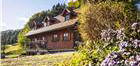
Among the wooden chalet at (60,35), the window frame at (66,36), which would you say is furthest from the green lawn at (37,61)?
the window frame at (66,36)

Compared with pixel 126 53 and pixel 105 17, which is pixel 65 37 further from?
pixel 126 53

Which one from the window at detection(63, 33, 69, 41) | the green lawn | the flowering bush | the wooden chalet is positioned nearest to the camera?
the flowering bush

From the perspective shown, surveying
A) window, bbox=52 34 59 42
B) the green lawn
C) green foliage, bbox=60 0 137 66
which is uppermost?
green foliage, bbox=60 0 137 66

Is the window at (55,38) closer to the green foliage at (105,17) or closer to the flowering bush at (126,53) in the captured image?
the green foliage at (105,17)

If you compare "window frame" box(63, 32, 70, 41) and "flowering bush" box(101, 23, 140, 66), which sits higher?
"window frame" box(63, 32, 70, 41)

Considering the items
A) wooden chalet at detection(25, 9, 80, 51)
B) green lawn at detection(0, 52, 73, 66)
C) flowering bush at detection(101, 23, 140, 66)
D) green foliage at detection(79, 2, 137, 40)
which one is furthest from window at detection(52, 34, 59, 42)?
flowering bush at detection(101, 23, 140, 66)

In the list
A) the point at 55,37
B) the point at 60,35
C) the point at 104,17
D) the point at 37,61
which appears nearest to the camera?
the point at 37,61

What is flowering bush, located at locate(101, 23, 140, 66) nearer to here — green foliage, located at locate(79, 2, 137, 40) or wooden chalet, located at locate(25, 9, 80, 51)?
green foliage, located at locate(79, 2, 137, 40)

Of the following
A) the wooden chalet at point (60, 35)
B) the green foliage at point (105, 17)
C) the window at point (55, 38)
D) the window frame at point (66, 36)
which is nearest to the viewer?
the green foliage at point (105, 17)

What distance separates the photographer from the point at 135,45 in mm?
5637

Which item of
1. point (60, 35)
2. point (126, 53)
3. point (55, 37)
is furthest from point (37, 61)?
point (55, 37)

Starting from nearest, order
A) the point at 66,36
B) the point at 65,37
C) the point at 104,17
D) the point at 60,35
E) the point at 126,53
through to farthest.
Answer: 1. the point at 126,53
2. the point at 104,17
3. the point at 66,36
4. the point at 65,37
5. the point at 60,35

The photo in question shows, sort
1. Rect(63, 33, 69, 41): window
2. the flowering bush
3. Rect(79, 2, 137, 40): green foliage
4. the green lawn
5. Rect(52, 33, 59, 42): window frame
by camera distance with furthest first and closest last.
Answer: Rect(52, 33, 59, 42): window frame → Rect(63, 33, 69, 41): window → Rect(79, 2, 137, 40): green foliage → the green lawn → the flowering bush

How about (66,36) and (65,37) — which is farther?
(65,37)
